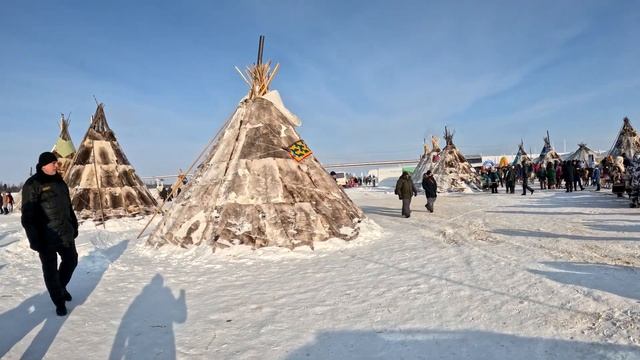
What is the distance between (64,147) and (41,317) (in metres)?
15.0

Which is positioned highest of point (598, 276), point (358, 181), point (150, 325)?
point (358, 181)

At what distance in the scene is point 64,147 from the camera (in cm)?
1661

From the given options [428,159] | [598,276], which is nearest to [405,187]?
[598,276]

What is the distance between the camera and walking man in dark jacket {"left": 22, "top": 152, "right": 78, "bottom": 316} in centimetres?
414

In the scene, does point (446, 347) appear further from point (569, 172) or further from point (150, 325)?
point (569, 172)

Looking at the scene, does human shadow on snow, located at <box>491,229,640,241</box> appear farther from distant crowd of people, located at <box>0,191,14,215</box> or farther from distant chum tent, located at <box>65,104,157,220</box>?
distant crowd of people, located at <box>0,191,14,215</box>

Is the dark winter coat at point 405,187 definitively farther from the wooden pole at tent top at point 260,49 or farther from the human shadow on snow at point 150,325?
the human shadow on snow at point 150,325

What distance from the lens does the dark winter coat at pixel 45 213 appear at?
13.5ft

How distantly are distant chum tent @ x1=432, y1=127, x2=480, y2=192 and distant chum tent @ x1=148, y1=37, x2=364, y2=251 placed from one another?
16.7m

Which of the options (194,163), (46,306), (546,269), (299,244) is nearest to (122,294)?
(46,306)

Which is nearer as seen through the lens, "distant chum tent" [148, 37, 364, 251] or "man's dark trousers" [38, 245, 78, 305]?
"man's dark trousers" [38, 245, 78, 305]

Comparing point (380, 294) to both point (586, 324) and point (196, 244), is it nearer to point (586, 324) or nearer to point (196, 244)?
point (586, 324)

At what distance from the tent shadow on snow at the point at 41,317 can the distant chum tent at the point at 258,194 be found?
6.04 feet

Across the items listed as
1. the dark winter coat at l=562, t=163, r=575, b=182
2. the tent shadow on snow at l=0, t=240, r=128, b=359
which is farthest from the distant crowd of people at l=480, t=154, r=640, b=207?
the tent shadow on snow at l=0, t=240, r=128, b=359
